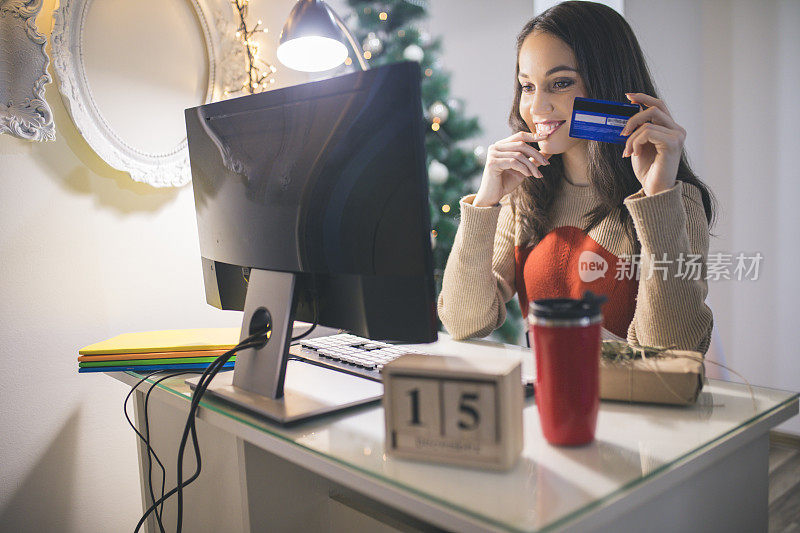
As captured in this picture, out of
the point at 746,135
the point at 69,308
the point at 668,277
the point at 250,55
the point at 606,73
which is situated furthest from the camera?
the point at 746,135

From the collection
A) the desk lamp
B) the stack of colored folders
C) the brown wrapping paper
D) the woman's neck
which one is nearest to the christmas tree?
the desk lamp

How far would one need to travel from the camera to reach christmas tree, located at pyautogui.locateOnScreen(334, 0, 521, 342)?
254 cm

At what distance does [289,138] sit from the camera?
84cm

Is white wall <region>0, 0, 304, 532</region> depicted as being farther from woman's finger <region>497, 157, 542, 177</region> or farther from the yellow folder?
woman's finger <region>497, 157, 542, 177</region>

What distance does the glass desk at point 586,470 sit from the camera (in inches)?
20.5

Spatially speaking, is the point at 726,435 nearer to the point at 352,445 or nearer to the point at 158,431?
the point at 352,445

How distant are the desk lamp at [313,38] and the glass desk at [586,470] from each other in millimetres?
1158

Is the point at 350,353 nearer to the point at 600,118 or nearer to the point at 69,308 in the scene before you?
the point at 600,118

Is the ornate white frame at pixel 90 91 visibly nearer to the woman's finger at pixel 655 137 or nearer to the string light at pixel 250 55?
the string light at pixel 250 55

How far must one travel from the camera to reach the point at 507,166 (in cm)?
120

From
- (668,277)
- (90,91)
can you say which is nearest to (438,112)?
(90,91)

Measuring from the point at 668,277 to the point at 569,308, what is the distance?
1.63 ft

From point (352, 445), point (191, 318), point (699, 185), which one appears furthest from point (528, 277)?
point (191, 318)

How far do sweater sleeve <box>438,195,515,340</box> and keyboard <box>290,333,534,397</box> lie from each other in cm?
22
